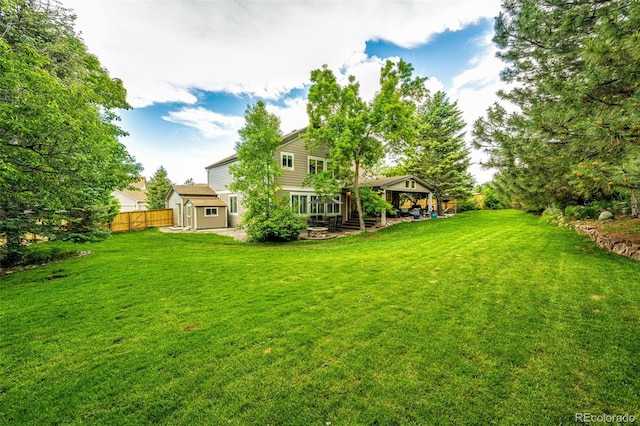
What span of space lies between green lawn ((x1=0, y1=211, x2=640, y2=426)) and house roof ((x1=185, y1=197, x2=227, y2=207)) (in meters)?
12.4

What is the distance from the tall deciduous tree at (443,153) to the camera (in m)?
21.2

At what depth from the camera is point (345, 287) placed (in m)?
5.17

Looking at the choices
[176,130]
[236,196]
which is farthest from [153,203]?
[236,196]

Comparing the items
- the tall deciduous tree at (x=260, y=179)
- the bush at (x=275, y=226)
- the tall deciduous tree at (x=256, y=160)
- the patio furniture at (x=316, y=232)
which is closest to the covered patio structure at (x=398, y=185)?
the patio furniture at (x=316, y=232)

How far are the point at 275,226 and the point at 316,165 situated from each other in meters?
6.47

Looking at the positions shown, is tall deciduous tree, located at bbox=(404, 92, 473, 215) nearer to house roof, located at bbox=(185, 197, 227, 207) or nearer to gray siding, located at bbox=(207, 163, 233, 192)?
gray siding, located at bbox=(207, 163, 233, 192)

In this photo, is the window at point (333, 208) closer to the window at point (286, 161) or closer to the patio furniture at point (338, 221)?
the patio furniture at point (338, 221)

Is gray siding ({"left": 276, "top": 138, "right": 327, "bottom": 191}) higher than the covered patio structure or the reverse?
higher

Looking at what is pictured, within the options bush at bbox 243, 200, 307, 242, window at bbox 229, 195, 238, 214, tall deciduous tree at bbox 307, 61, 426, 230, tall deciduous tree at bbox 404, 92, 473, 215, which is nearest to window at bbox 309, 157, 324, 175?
tall deciduous tree at bbox 307, 61, 426, 230

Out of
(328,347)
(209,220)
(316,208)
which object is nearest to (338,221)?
(316,208)

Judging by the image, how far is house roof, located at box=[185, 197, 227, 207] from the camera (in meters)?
18.0

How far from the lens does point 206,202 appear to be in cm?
1852

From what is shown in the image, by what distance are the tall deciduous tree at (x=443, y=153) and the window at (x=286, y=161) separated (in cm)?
1101

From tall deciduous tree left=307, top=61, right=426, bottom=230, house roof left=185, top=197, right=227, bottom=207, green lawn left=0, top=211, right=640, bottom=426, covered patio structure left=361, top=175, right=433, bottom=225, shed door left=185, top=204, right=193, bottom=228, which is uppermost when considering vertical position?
tall deciduous tree left=307, top=61, right=426, bottom=230
